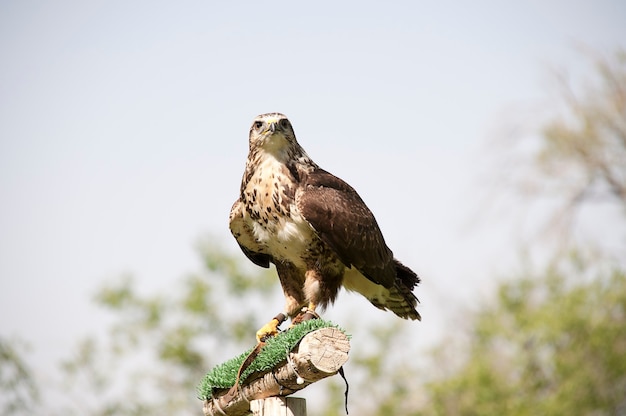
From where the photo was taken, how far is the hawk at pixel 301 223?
5.19 m

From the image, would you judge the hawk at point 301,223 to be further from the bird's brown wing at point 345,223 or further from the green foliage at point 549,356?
the green foliage at point 549,356

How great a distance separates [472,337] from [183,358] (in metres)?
6.83

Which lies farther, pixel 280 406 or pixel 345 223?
pixel 345 223

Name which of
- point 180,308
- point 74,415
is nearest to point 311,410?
point 180,308

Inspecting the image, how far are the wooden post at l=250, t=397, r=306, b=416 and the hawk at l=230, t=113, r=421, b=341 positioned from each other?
54 centimetres

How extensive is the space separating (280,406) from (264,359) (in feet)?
0.93

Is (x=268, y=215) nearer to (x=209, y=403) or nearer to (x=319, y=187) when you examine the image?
(x=319, y=187)

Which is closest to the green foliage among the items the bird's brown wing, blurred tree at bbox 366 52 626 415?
blurred tree at bbox 366 52 626 415

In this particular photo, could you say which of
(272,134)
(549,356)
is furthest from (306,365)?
(549,356)

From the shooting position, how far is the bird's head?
5.25 meters

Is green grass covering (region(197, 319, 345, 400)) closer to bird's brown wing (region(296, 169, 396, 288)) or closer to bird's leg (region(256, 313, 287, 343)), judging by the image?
bird's leg (region(256, 313, 287, 343))

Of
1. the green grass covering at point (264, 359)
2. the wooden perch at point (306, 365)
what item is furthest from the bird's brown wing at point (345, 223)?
the wooden perch at point (306, 365)

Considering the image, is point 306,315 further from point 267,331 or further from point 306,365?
point 306,365

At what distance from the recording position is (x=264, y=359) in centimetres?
471
